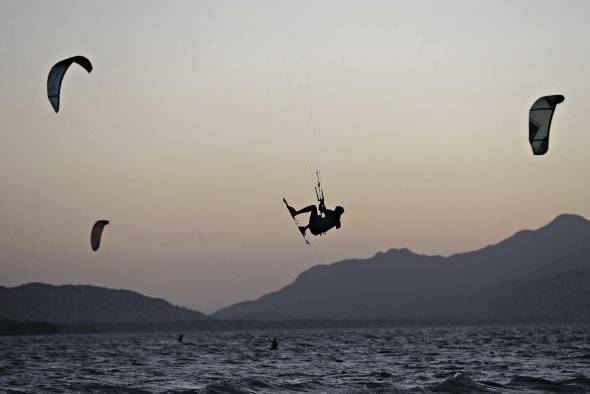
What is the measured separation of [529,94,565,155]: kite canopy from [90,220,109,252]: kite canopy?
15109 millimetres

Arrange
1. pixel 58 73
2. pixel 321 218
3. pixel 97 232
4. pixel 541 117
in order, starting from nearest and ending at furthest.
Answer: pixel 321 218
pixel 541 117
pixel 58 73
pixel 97 232

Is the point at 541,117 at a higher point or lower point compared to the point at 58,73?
lower

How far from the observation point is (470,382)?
35781 mm

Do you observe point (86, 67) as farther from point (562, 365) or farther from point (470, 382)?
point (562, 365)

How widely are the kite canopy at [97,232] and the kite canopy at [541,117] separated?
1511 cm

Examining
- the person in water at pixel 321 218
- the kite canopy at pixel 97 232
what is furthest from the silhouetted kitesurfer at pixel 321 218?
the kite canopy at pixel 97 232

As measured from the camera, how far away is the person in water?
21.9 m

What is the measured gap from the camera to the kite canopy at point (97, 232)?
3281 cm

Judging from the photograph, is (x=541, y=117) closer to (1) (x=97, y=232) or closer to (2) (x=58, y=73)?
(2) (x=58, y=73)

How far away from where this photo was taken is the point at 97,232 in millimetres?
33625

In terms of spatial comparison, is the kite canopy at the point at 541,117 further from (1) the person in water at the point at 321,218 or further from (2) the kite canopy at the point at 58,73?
(2) the kite canopy at the point at 58,73

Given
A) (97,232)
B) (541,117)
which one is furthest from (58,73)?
(541,117)

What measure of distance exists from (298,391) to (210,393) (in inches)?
131

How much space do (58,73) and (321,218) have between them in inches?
381
